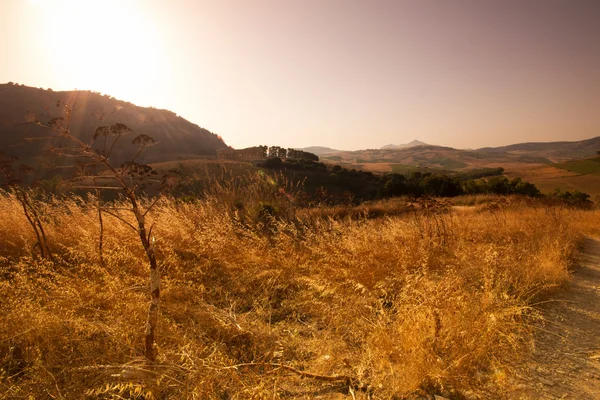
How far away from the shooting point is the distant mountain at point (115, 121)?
2397 inches

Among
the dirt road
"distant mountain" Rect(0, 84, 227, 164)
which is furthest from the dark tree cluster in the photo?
"distant mountain" Rect(0, 84, 227, 164)

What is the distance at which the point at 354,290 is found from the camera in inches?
141

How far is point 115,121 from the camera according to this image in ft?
197

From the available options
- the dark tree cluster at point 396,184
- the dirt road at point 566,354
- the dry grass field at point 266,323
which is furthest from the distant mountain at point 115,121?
the dirt road at point 566,354

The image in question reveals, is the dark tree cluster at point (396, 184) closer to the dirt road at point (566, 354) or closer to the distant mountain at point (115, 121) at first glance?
the dirt road at point (566, 354)

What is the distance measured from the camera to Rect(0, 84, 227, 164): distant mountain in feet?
200

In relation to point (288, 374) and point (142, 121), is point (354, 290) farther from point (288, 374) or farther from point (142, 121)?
point (142, 121)

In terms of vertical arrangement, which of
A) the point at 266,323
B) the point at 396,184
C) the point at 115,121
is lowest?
the point at 396,184

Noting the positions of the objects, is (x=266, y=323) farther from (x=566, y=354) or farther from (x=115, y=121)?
(x=115, y=121)

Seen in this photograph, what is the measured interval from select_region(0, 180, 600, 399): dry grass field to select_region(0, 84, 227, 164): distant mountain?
6156 cm

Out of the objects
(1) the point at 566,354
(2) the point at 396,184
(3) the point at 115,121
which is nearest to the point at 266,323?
(1) the point at 566,354

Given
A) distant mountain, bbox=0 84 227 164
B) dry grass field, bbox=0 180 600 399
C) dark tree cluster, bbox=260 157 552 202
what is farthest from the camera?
distant mountain, bbox=0 84 227 164

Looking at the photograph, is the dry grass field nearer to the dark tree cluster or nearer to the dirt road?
the dirt road

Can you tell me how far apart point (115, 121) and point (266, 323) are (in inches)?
2795
